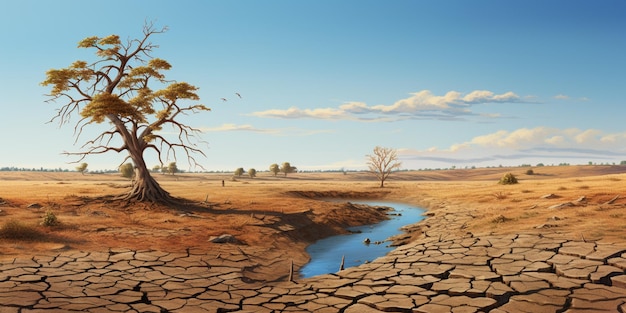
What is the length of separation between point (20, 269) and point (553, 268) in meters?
10.7

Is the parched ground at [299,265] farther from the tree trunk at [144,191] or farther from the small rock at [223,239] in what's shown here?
the tree trunk at [144,191]

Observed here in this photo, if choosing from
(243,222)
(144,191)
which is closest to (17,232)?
(243,222)

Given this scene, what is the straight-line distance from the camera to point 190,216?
18.7 m

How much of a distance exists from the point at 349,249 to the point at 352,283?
6095 millimetres

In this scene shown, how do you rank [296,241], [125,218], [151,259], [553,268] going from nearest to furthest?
[553,268], [151,259], [296,241], [125,218]

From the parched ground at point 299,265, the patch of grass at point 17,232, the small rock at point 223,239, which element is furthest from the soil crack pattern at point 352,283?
the patch of grass at point 17,232

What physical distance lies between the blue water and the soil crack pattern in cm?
151

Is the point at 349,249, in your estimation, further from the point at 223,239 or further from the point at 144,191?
the point at 144,191

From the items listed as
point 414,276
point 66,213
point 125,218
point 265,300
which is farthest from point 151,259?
point 66,213

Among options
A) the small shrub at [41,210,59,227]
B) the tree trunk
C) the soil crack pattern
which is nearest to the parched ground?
the soil crack pattern

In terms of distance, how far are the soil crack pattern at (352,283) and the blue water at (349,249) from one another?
59.3 inches

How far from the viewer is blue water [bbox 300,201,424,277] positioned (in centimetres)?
1225

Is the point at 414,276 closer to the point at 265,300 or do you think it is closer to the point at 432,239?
the point at 265,300

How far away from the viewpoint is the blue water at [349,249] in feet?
40.2
